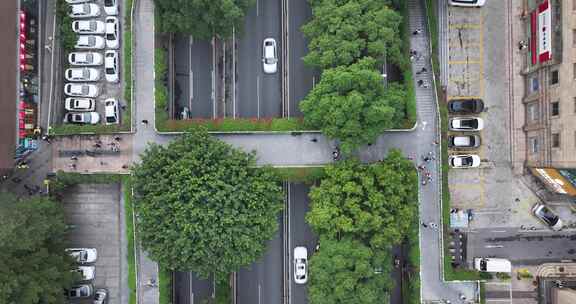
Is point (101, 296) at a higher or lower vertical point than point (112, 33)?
lower

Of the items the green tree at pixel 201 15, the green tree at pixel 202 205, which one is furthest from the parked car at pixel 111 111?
the green tree at pixel 201 15

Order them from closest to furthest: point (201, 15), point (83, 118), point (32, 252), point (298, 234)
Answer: point (32, 252) → point (201, 15) → point (83, 118) → point (298, 234)

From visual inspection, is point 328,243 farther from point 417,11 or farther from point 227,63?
point 417,11

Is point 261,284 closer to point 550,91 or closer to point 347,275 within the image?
point 347,275

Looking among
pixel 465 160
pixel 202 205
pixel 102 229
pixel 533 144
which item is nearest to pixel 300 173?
pixel 202 205

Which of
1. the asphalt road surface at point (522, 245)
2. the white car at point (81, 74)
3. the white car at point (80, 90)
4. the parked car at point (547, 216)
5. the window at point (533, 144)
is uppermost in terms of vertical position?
the white car at point (81, 74)

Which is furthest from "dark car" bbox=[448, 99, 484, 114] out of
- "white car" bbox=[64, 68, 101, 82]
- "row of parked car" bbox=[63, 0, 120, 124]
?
Answer: "white car" bbox=[64, 68, 101, 82]

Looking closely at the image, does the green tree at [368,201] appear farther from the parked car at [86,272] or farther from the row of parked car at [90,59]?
the parked car at [86,272]

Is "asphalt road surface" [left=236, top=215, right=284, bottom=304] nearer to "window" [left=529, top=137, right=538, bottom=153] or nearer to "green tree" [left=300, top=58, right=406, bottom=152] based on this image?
"green tree" [left=300, top=58, right=406, bottom=152]
